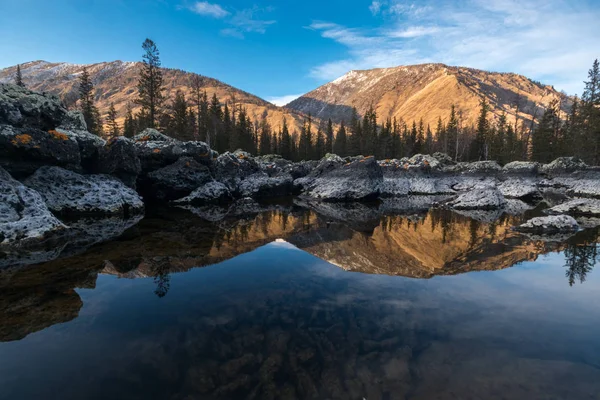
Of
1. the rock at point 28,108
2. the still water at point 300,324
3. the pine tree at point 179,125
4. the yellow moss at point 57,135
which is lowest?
the still water at point 300,324

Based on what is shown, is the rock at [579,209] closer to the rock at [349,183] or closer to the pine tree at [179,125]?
the rock at [349,183]

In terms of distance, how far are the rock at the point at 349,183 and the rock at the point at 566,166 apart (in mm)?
28470

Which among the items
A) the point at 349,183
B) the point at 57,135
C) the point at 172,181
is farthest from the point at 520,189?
the point at 57,135

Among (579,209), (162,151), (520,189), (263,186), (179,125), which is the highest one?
(179,125)

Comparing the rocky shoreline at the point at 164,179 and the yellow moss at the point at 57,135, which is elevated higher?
the yellow moss at the point at 57,135

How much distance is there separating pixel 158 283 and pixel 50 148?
1330 centimetres

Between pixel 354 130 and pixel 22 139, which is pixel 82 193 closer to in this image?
pixel 22 139

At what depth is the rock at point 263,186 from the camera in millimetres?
29533

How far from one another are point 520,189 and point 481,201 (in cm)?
1574

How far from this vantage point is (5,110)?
1361cm

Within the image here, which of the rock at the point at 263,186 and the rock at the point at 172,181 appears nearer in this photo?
the rock at the point at 172,181

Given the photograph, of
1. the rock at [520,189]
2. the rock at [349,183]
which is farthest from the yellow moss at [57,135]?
the rock at [520,189]

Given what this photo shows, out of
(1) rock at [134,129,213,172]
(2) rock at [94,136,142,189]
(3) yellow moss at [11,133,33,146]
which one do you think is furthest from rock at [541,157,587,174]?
(3) yellow moss at [11,133,33,146]

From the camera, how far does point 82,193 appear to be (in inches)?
609
